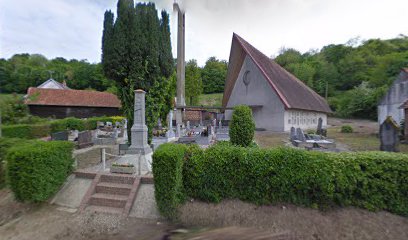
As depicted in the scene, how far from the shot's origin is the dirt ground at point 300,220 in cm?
394

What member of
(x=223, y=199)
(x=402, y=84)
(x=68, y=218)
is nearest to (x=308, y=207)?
(x=223, y=199)

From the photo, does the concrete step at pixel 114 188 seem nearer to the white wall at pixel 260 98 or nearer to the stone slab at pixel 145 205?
the stone slab at pixel 145 205

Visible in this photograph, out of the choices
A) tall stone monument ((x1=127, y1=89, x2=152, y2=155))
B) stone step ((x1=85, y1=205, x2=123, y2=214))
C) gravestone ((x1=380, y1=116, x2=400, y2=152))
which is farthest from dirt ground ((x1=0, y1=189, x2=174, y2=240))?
gravestone ((x1=380, y1=116, x2=400, y2=152))

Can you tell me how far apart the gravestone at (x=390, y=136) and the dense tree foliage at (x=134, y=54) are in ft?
33.1

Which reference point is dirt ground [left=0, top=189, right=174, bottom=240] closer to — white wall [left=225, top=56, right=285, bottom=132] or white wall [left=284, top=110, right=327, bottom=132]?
white wall [left=225, top=56, right=285, bottom=132]

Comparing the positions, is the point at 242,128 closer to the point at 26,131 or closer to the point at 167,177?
the point at 167,177

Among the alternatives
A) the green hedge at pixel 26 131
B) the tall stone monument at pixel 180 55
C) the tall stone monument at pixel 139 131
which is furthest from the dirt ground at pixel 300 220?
the tall stone monument at pixel 180 55

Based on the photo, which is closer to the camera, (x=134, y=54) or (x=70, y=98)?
(x=134, y=54)

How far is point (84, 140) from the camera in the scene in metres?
12.0

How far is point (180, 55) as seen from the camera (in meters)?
23.1

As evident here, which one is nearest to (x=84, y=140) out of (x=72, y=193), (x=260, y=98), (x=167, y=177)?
(x=72, y=193)

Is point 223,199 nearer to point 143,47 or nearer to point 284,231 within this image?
point 284,231

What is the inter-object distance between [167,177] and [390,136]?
1021cm

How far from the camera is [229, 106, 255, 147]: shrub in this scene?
323 inches
